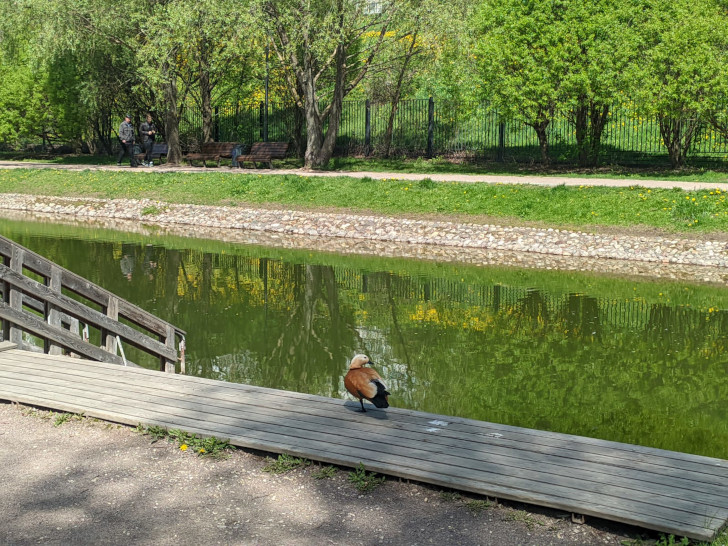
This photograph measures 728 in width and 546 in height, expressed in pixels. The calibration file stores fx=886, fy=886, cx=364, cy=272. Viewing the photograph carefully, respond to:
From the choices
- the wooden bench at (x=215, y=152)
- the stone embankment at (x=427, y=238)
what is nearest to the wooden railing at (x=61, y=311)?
the stone embankment at (x=427, y=238)

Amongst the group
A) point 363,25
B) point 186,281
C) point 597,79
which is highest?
point 363,25

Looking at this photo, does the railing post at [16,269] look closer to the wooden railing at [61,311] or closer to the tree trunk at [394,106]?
the wooden railing at [61,311]

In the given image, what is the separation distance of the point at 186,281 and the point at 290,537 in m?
12.0

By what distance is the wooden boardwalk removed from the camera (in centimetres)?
552

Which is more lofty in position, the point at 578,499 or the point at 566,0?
the point at 566,0

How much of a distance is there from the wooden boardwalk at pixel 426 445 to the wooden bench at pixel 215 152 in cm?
2614

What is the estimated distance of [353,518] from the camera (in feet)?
18.2

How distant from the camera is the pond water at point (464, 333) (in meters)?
9.39

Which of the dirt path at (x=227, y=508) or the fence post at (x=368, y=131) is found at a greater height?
the fence post at (x=368, y=131)

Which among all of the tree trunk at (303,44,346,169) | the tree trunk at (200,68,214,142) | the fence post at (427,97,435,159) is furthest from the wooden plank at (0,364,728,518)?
Result: the tree trunk at (200,68,214,142)

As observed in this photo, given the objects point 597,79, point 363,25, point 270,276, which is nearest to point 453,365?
point 270,276

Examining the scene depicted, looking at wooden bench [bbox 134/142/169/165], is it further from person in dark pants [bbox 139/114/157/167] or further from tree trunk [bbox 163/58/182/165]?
tree trunk [bbox 163/58/182/165]

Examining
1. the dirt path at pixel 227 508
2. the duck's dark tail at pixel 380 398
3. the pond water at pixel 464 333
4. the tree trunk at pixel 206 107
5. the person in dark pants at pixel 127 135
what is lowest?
the pond water at pixel 464 333

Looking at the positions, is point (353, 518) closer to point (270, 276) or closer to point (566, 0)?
point (270, 276)
